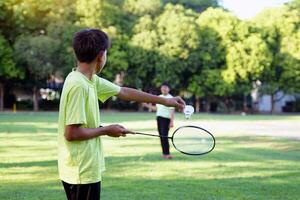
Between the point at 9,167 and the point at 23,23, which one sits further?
the point at 23,23

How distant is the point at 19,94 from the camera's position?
57719 mm

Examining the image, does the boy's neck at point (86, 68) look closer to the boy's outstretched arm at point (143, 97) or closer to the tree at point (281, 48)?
the boy's outstretched arm at point (143, 97)

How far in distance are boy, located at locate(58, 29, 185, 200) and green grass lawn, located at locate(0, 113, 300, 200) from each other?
4.38m

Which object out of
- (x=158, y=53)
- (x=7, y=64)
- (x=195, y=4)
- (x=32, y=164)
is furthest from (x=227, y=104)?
(x=32, y=164)

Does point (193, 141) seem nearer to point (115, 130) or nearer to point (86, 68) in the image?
point (115, 130)

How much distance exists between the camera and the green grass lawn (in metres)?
8.76

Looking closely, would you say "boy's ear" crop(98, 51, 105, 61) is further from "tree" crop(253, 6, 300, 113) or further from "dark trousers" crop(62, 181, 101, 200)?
"tree" crop(253, 6, 300, 113)

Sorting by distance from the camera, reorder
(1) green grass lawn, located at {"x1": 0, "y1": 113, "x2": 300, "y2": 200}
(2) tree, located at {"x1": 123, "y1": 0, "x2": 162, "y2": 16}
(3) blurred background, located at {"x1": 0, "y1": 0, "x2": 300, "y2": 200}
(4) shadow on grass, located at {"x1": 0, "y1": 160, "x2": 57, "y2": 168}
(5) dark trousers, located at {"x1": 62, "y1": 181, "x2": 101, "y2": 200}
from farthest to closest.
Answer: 1. (2) tree, located at {"x1": 123, "y1": 0, "x2": 162, "y2": 16}
2. (3) blurred background, located at {"x1": 0, "y1": 0, "x2": 300, "y2": 200}
3. (4) shadow on grass, located at {"x1": 0, "y1": 160, "x2": 57, "y2": 168}
4. (1) green grass lawn, located at {"x1": 0, "y1": 113, "x2": 300, "y2": 200}
5. (5) dark trousers, located at {"x1": 62, "y1": 181, "x2": 101, "y2": 200}

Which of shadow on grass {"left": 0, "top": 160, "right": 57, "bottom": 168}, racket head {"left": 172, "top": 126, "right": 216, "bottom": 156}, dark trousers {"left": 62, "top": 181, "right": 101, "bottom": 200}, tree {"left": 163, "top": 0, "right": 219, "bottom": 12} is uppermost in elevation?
→ tree {"left": 163, "top": 0, "right": 219, "bottom": 12}

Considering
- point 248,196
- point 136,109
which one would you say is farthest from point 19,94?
point 248,196

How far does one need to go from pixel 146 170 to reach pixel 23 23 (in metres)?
42.9

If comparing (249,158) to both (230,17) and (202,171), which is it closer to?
(202,171)

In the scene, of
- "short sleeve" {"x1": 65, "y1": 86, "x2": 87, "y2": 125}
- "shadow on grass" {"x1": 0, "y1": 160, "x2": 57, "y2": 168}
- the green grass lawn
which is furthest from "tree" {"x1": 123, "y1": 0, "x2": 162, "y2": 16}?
"short sleeve" {"x1": 65, "y1": 86, "x2": 87, "y2": 125}

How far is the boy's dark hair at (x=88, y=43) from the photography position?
3.79m
